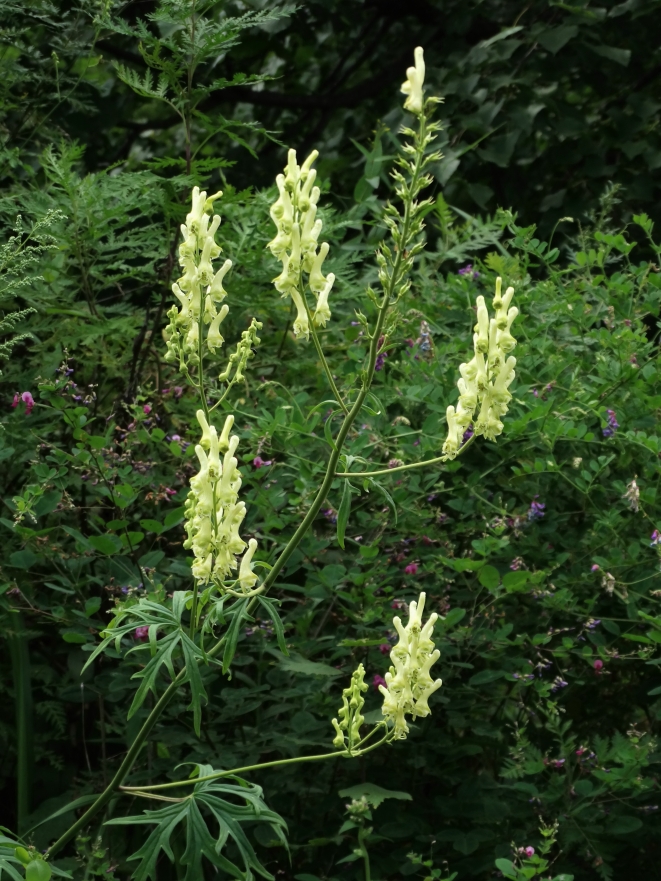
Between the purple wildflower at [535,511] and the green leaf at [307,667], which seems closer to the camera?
the green leaf at [307,667]

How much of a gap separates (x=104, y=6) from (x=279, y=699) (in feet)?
6.91

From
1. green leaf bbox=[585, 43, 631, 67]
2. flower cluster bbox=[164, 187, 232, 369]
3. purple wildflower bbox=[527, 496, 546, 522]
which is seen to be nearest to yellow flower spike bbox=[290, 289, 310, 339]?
flower cluster bbox=[164, 187, 232, 369]

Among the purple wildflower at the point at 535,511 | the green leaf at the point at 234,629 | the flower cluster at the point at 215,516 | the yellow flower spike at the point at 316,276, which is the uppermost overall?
the yellow flower spike at the point at 316,276

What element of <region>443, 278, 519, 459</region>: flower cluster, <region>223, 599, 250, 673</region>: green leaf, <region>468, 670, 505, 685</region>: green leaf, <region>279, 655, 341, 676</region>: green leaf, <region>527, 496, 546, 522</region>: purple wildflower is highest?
<region>443, 278, 519, 459</region>: flower cluster

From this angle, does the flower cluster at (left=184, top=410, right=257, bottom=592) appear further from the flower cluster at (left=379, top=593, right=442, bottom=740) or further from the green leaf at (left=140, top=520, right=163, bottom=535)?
the green leaf at (left=140, top=520, right=163, bottom=535)

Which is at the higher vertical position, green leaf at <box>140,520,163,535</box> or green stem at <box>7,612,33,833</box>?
green leaf at <box>140,520,163,535</box>

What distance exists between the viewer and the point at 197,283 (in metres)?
1.96

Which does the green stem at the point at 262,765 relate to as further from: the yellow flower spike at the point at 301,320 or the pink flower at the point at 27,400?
the pink flower at the point at 27,400

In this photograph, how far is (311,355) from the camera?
355 cm

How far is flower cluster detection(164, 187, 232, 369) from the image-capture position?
194cm

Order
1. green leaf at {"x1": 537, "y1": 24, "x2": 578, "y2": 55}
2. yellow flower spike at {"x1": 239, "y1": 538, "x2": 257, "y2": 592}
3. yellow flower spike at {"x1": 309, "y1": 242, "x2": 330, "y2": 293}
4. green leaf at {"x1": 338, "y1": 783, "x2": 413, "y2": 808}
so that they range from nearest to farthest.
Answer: yellow flower spike at {"x1": 309, "y1": 242, "x2": 330, "y2": 293}
yellow flower spike at {"x1": 239, "y1": 538, "x2": 257, "y2": 592}
green leaf at {"x1": 338, "y1": 783, "x2": 413, "y2": 808}
green leaf at {"x1": 537, "y1": 24, "x2": 578, "y2": 55}

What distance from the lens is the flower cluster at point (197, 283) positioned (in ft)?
6.36

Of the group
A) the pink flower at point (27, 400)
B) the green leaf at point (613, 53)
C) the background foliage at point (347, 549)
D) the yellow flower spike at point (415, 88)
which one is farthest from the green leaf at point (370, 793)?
the green leaf at point (613, 53)

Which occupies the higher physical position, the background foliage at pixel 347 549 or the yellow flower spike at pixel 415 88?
the yellow flower spike at pixel 415 88
